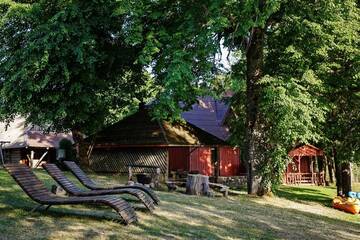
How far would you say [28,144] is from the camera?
40.4 meters

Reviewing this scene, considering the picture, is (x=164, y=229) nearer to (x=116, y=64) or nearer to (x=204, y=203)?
(x=204, y=203)

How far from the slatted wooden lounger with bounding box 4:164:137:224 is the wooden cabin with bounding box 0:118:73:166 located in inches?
1222

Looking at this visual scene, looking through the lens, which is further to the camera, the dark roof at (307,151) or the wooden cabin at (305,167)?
the wooden cabin at (305,167)

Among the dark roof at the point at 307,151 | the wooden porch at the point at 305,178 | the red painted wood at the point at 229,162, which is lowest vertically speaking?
the wooden porch at the point at 305,178

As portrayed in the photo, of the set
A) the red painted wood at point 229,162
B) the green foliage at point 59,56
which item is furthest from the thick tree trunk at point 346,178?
the green foliage at point 59,56

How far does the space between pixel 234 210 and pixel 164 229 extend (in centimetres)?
496

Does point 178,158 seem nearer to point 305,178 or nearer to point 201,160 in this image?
point 201,160

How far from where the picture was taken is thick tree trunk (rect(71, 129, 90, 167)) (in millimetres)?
29844

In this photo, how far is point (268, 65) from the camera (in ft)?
67.2

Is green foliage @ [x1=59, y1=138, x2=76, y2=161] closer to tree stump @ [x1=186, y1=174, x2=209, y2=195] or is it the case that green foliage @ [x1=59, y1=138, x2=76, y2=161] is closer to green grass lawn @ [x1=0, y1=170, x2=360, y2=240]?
tree stump @ [x1=186, y1=174, x2=209, y2=195]

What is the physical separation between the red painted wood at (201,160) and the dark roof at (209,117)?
80.1 inches

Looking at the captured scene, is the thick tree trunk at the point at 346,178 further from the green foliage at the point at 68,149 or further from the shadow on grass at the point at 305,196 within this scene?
the green foliage at the point at 68,149

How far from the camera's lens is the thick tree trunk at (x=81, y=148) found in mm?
29844

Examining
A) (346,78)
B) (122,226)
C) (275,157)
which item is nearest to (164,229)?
(122,226)
